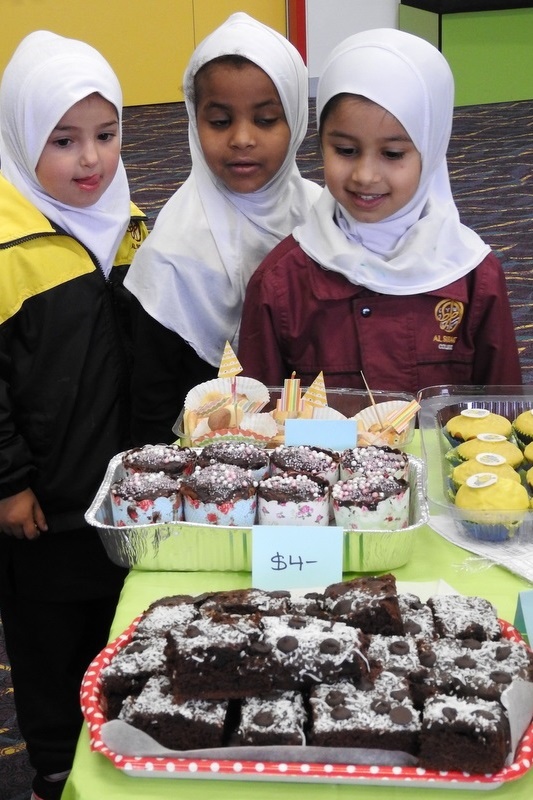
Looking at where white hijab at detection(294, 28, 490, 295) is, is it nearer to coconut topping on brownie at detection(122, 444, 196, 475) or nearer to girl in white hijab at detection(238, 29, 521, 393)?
girl in white hijab at detection(238, 29, 521, 393)

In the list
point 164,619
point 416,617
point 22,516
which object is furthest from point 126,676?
point 22,516

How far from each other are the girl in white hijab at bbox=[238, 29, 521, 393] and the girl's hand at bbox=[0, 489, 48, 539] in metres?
0.52

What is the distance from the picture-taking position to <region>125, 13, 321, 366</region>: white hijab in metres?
2.00

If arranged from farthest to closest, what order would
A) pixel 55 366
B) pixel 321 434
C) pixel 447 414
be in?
pixel 55 366 < pixel 447 414 < pixel 321 434

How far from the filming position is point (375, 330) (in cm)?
190

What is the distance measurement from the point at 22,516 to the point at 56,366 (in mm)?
299

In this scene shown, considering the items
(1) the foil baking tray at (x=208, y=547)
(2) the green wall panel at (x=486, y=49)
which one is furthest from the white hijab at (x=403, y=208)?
(2) the green wall panel at (x=486, y=49)

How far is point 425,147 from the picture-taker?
72.2 inches

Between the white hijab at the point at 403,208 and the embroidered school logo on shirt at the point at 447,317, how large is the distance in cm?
5

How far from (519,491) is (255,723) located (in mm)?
625

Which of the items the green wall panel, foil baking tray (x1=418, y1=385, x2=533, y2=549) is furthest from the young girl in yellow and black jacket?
the green wall panel

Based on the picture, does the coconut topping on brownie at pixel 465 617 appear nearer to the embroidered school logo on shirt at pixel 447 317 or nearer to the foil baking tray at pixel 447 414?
the foil baking tray at pixel 447 414

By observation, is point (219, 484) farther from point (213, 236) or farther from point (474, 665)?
point (213, 236)

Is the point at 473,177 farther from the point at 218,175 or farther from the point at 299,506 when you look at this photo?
the point at 299,506
